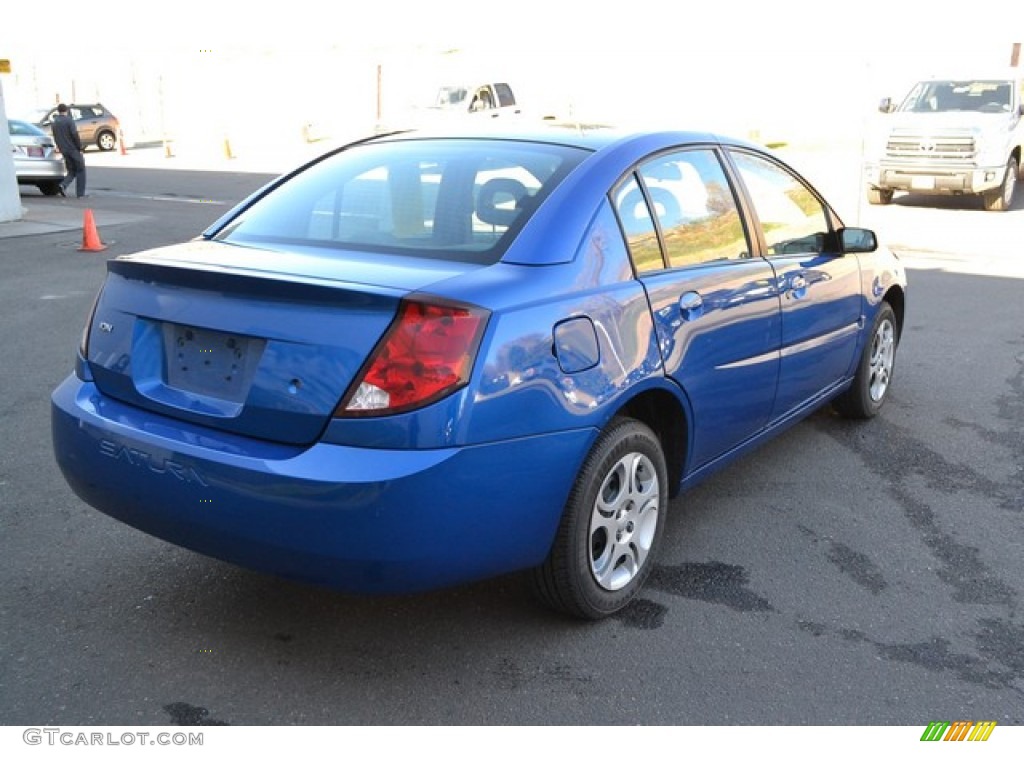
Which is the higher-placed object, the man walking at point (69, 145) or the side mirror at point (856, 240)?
the side mirror at point (856, 240)

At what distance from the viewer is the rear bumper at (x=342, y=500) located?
287cm

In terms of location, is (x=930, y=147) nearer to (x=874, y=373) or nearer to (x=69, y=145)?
(x=874, y=373)

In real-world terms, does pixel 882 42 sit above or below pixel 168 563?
above

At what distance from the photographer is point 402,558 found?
9.59 ft

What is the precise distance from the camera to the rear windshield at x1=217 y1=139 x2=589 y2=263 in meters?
3.51

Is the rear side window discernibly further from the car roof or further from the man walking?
the man walking

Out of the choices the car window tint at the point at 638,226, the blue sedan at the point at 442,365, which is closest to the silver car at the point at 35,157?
the blue sedan at the point at 442,365

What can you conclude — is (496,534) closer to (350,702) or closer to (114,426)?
(350,702)

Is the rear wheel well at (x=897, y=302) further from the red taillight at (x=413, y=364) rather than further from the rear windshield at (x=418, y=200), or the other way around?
the red taillight at (x=413, y=364)

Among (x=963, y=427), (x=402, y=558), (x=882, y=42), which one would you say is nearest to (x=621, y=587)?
(x=402, y=558)

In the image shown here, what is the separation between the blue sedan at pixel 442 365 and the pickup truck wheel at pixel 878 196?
14010mm

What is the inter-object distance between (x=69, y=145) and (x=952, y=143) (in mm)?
14854

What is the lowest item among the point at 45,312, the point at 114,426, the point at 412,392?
the point at 45,312
